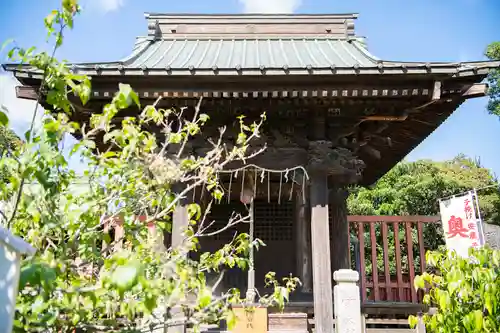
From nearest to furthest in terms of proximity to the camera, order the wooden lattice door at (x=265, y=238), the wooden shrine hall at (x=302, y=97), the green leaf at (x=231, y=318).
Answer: the green leaf at (x=231, y=318) → the wooden shrine hall at (x=302, y=97) → the wooden lattice door at (x=265, y=238)

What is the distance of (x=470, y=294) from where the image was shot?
3000mm

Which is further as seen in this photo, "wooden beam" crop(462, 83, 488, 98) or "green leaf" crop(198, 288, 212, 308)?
"wooden beam" crop(462, 83, 488, 98)

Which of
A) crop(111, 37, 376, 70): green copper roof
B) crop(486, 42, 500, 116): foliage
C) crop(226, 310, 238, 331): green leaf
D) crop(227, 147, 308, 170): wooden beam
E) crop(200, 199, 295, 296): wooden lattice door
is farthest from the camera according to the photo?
crop(486, 42, 500, 116): foliage

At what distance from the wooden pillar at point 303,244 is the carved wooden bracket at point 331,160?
42.1 inches

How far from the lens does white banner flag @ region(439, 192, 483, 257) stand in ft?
24.2

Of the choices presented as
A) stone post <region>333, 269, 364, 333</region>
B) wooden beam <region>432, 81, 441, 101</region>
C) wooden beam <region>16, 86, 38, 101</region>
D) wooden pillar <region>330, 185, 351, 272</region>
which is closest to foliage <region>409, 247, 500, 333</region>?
stone post <region>333, 269, 364, 333</region>

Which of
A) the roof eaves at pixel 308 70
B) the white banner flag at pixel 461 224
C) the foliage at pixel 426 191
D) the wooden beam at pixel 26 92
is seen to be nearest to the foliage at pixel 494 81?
the foliage at pixel 426 191

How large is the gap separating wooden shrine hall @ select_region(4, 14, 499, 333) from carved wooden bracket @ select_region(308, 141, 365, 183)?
0.02 metres

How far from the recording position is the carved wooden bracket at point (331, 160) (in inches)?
218

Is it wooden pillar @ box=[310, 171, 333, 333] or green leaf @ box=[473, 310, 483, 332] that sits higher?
wooden pillar @ box=[310, 171, 333, 333]

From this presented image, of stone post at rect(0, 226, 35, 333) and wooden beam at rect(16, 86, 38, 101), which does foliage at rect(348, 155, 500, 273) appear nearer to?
wooden beam at rect(16, 86, 38, 101)

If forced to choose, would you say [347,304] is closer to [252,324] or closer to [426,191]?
[252,324]

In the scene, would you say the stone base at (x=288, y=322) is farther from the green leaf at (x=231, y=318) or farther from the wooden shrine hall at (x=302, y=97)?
the green leaf at (x=231, y=318)

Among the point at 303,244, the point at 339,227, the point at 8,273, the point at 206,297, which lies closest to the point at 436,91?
the point at 303,244
